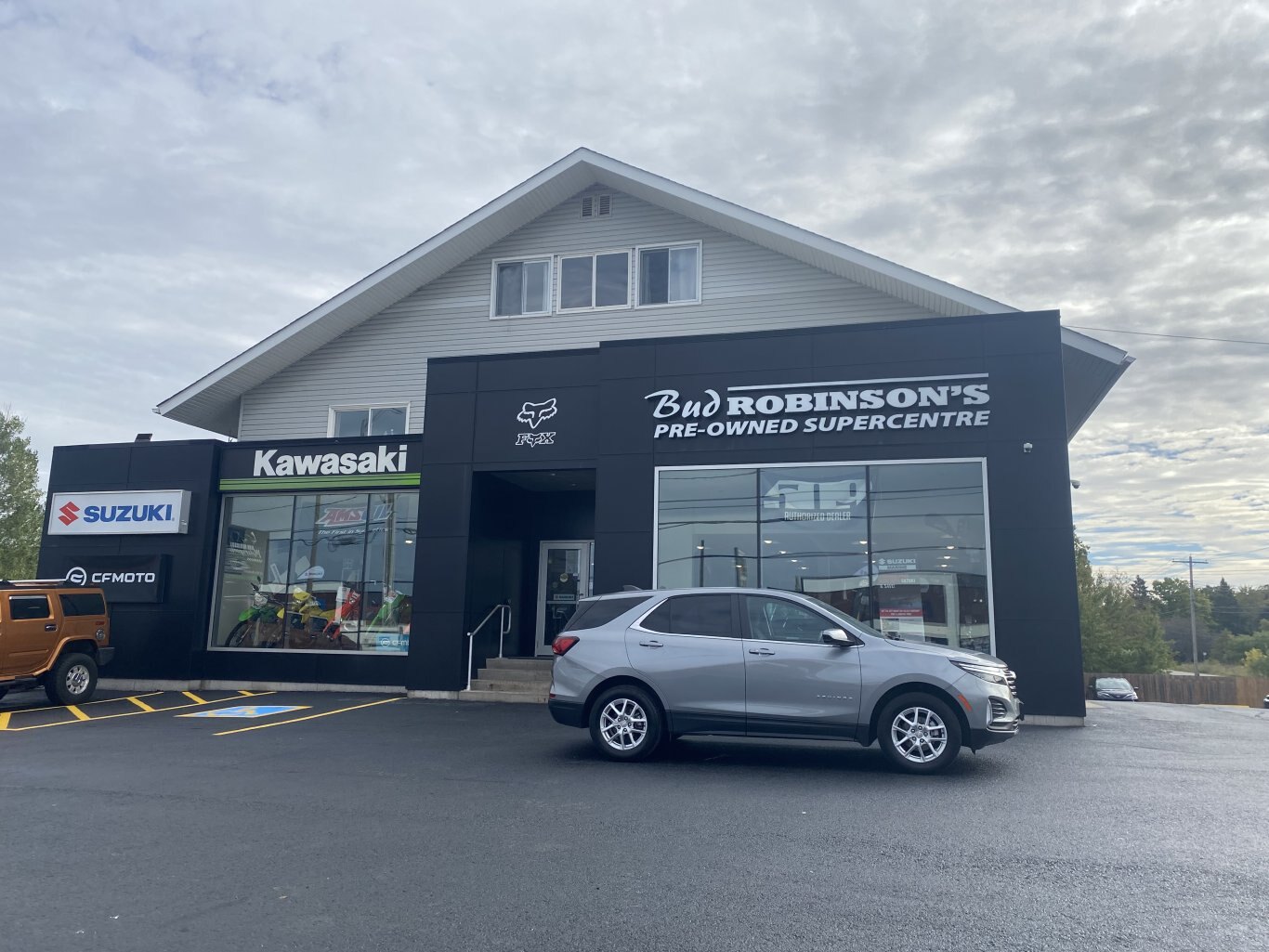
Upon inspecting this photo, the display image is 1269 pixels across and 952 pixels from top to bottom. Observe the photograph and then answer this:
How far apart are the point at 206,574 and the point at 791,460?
446 inches

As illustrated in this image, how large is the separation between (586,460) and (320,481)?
553cm

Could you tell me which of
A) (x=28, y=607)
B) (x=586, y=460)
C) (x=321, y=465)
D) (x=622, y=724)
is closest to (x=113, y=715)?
(x=28, y=607)

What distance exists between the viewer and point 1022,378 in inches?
529

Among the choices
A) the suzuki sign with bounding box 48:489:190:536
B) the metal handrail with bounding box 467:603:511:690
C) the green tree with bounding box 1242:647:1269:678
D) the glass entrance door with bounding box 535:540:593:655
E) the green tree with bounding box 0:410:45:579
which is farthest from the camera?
the green tree with bounding box 1242:647:1269:678

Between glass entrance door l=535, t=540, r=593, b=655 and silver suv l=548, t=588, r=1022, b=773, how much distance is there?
8.88 metres

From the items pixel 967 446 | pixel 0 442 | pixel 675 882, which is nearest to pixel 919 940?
pixel 675 882

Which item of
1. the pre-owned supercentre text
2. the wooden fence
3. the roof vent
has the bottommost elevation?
the wooden fence

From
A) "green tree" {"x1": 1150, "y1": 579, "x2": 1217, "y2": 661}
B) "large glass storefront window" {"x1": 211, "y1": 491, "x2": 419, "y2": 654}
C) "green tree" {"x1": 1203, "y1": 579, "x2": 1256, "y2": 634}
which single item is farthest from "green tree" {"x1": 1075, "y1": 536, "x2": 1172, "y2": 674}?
"green tree" {"x1": 1203, "y1": 579, "x2": 1256, "y2": 634}

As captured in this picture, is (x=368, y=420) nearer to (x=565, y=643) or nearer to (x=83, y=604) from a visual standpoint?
(x=83, y=604)

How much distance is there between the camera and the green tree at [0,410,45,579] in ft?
122

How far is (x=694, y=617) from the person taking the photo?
9289 millimetres

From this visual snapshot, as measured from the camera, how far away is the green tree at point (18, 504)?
3709 cm

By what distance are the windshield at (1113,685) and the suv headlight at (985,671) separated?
3859cm

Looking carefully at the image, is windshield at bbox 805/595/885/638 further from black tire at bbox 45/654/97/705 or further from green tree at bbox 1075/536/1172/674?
green tree at bbox 1075/536/1172/674
